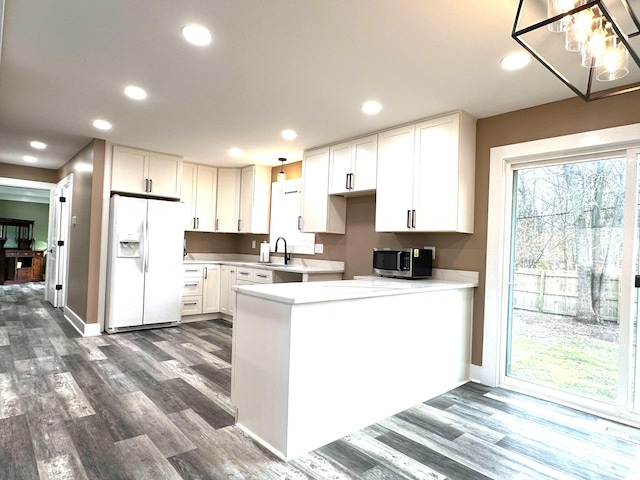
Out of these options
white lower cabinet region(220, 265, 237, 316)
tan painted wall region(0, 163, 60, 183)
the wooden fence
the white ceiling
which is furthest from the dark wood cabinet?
the wooden fence

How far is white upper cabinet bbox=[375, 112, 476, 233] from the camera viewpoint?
3277 mm

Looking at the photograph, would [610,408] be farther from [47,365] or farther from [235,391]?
[47,365]

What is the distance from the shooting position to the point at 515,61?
2.43 meters

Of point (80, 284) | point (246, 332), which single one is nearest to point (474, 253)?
point (246, 332)

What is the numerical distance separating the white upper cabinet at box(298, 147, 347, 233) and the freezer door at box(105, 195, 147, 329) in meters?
2.09

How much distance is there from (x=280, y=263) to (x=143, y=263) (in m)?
1.87

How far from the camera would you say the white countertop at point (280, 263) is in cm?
457

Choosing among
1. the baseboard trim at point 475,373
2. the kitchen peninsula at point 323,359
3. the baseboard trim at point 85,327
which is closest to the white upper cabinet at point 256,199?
the baseboard trim at point 85,327

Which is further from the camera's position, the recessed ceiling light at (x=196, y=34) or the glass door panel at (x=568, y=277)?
the glass door panel at (x=568, y=277)

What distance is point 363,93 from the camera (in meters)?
3.00

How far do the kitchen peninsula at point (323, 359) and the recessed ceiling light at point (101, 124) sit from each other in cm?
282

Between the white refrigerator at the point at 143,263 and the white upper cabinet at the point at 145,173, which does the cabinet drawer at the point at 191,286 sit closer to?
the white refrigerator at the point at 143,263

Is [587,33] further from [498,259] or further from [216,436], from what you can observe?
[216,436]

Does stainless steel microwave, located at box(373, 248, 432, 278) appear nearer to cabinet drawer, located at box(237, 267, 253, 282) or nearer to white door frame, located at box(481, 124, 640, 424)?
white door frame, located at box(481, 124, 640, 424)
